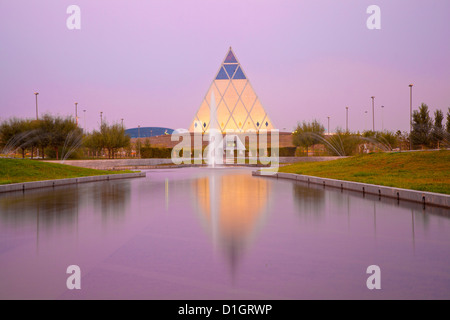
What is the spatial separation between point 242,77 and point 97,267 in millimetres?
81541

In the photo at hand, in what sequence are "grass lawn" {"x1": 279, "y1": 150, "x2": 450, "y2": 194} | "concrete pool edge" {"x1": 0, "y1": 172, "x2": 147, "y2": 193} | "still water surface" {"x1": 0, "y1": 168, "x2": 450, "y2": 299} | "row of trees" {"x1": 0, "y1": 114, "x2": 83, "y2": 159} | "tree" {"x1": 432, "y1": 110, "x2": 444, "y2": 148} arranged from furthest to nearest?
"tree" {"x1": 432, "y1": 110, "x2": 444, "y2": 148} < "row of trees" {"x1": 0, "y1": 114, "x2": 83, "y2": 159} < "grass lawn" {"x1": 279, "y1": 150, "x2": 450, "y2": 194} < "concrete pool edge" {"x1": 0, "y1": 172, "x2": 147, "y2": 193} < "still water surface" {"x1": 0, "y1": 168, "x2": 450, "y2": 299}

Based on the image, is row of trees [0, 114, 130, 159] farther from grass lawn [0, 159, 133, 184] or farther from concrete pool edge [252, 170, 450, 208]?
concrete pool edge [252, 170, 450, 208]

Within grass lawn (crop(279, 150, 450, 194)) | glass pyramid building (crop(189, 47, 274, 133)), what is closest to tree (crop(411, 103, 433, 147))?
grass lawn (crop(279, 150, 450, 194))

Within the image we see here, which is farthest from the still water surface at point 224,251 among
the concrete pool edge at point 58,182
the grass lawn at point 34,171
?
the grass lawn at point 34,171

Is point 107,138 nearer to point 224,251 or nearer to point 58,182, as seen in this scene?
point 58,182

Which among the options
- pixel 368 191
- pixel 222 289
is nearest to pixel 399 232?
pixel 222 289

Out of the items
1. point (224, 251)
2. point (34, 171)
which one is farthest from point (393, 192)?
point (34, 171)

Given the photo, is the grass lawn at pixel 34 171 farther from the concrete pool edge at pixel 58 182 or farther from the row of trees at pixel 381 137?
the row of trees at pixel 381 137

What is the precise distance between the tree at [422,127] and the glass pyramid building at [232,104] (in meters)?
38.3

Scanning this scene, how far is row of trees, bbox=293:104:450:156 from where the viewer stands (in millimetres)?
42938

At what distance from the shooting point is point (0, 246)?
5574mm

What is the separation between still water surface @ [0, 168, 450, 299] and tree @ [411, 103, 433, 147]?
43.1 metres

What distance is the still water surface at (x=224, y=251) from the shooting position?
378 centimetres

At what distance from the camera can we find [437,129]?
48.8 m
